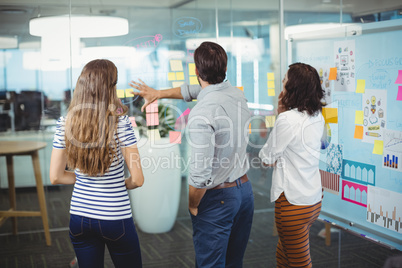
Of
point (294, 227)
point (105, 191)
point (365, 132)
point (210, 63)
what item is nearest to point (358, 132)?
point (365, 132)

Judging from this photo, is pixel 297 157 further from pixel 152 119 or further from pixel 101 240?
pixel 152 119

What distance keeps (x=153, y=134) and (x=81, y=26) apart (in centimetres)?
97

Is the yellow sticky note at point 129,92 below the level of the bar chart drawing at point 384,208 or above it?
above

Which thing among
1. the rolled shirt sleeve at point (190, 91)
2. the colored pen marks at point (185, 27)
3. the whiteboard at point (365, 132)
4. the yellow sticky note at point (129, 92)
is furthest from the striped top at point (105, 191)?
the colored pen marks at point (185, 27)

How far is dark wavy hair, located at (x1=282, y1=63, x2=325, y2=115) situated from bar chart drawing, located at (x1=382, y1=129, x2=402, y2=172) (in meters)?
0.50

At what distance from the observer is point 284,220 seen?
250 centimetres

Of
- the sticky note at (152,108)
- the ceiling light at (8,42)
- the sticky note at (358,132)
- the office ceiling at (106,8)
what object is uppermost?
the office ceiling at (106,8)

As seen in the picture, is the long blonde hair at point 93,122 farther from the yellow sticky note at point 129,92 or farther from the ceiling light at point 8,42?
the ceiling light at point 8,42

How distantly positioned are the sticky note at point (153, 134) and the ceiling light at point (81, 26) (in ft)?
2.52

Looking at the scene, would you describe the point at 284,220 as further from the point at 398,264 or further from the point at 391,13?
the point at 391,13

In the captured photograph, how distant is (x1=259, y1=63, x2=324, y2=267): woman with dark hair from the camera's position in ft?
8.05

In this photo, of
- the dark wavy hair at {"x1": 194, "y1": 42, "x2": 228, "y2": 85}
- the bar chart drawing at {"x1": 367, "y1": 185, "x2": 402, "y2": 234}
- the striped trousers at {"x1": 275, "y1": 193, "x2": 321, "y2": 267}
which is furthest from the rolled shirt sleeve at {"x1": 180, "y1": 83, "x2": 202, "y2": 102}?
the bar chart drawing at {"x1": 367, "y1": 185, "x2": 402, "y2": 234}

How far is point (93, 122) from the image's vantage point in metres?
A: 1.94

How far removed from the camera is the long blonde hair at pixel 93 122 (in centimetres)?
194
